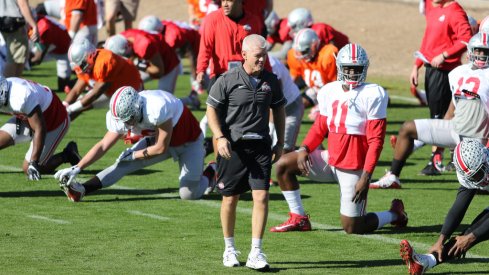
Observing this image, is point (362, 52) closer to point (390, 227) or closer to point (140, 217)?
point (390, 227)

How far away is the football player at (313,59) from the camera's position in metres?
13.5

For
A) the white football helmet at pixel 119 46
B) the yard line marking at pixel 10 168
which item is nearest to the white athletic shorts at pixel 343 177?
the yard line marking at pixel 10 168

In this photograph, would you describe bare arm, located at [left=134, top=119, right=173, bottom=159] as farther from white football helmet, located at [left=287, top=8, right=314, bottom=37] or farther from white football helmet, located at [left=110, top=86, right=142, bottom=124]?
white football helmet, located at [left=287, top=8, right=314, bottom=37]

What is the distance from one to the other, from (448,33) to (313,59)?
1591mm

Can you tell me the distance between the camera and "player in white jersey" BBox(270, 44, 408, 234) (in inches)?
376

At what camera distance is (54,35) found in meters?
17.8

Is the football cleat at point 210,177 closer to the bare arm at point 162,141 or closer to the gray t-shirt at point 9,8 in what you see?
the bare arm at point 162,141

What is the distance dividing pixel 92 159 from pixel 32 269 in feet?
8.31

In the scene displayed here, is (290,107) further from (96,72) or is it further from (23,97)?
(23,97)

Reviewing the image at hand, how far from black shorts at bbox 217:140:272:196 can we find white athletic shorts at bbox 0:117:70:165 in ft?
11.2

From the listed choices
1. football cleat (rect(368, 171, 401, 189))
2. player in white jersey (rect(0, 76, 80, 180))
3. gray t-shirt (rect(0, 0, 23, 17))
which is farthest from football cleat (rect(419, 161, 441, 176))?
gray t-shirt (rect(0, 0, 23, 17))

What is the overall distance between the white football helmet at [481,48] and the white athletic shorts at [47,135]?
12.5 feet

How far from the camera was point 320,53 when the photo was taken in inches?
542

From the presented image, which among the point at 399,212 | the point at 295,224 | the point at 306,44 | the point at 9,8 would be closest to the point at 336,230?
the point at 295,224
